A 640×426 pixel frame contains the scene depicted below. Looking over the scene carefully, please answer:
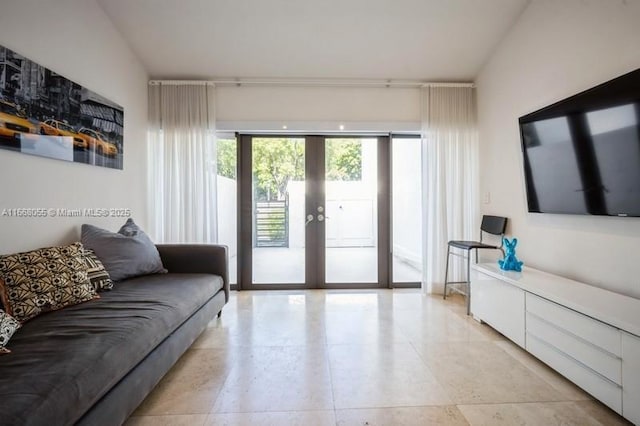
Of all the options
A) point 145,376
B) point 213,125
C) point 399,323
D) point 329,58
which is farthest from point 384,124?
point 145,376

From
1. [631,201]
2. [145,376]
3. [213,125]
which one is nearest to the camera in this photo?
[145,376]

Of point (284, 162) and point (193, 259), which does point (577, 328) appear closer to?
point (193, 259)

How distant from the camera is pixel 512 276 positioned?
237 centimetres

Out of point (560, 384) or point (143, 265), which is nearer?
point (560, 384)

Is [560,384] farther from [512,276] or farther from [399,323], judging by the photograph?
[399,323]

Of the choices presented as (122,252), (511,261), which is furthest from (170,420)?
(511,261)

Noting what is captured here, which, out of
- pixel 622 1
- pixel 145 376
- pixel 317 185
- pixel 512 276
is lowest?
pixel 145 376

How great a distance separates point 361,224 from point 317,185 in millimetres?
781

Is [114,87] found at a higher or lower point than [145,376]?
higher

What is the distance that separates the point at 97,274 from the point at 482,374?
2681mm

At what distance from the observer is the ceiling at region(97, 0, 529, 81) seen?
2725 mm

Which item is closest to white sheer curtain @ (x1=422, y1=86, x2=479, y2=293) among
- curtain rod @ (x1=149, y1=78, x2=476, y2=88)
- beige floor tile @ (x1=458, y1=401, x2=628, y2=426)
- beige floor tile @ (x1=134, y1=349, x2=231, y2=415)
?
curtain rod @ (x1=149, y1=78, x2=476, y2=88)

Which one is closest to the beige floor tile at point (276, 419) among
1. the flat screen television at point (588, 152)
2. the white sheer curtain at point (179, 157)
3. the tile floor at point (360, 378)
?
the tile floor at point (360, 378)

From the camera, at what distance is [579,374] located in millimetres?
1708
